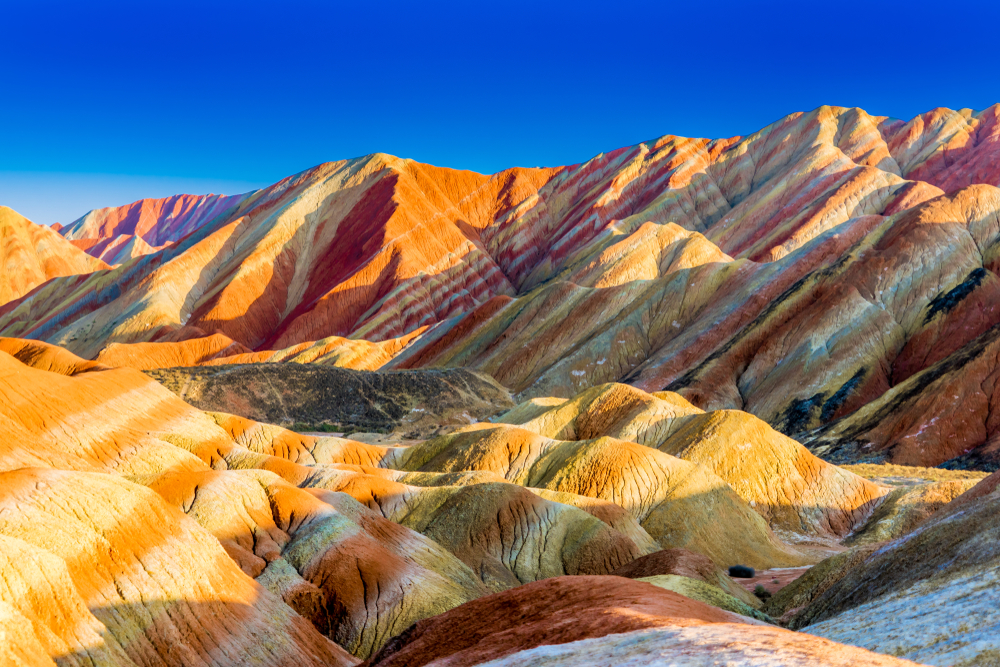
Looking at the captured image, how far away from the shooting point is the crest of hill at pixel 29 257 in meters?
168

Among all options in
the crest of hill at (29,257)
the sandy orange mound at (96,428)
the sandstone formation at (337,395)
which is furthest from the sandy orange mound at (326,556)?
the crest of hill at (29,257)

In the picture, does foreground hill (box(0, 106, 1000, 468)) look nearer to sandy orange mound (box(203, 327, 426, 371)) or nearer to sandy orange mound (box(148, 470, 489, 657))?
sandy orange mound (box(203, 327, 426, 371))

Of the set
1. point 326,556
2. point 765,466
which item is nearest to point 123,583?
point 326,556

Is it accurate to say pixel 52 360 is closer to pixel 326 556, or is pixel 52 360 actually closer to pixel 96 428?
pixel 96 428

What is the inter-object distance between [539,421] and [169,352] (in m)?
66.7

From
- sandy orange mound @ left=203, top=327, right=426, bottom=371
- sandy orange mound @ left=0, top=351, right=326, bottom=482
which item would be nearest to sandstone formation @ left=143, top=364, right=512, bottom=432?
sandy orange mound @ left=203, top=327, right=426, bottom=371

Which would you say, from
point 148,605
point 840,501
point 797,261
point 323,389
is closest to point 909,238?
point 797,261

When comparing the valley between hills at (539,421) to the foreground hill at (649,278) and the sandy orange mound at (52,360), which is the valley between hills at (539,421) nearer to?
the sandy orange mound at (52,360)

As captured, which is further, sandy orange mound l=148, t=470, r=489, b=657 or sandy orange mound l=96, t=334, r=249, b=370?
sandy orange mound l=96, t=334, r=249, b=370

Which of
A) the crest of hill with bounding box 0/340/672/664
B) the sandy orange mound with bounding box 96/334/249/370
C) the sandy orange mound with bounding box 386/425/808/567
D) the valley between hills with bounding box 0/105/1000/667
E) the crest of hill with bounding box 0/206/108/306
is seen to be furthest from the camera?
the crest of hill with bounding box 0/206/108/306

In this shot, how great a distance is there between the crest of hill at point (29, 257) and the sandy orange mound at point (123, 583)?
171m

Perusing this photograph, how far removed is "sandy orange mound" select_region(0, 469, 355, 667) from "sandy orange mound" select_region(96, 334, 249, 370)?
82625mm

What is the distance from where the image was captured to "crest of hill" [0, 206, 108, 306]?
16850cm

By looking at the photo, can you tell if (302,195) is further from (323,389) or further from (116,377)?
(116,377)
